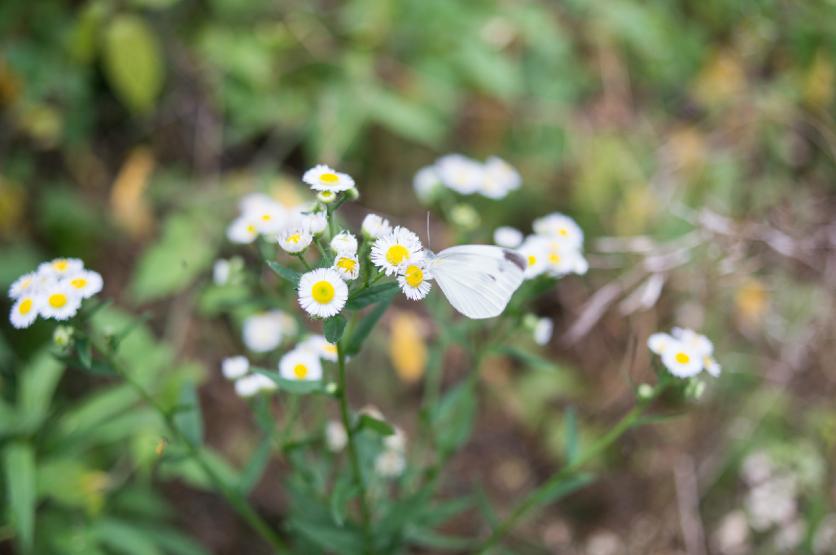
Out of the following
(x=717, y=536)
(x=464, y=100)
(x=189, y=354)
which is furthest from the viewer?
(x=464, y=100)

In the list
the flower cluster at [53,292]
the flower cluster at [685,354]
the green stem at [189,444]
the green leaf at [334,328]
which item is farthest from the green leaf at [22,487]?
the flower cluster at [685,354]

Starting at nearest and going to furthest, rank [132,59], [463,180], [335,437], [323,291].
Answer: [323,291], [463,180], [335,437], [132,59]

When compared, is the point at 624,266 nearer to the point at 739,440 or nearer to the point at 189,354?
the point at 739,440

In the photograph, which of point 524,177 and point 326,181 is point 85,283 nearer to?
point 326,181

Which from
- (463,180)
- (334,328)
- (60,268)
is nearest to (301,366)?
(334,328)

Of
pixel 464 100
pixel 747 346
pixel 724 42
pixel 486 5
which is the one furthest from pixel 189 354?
pixel 724 42

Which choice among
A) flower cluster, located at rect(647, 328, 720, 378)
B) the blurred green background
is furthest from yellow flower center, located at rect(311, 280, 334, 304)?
the blurred green background

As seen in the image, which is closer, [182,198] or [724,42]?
[182,198]
